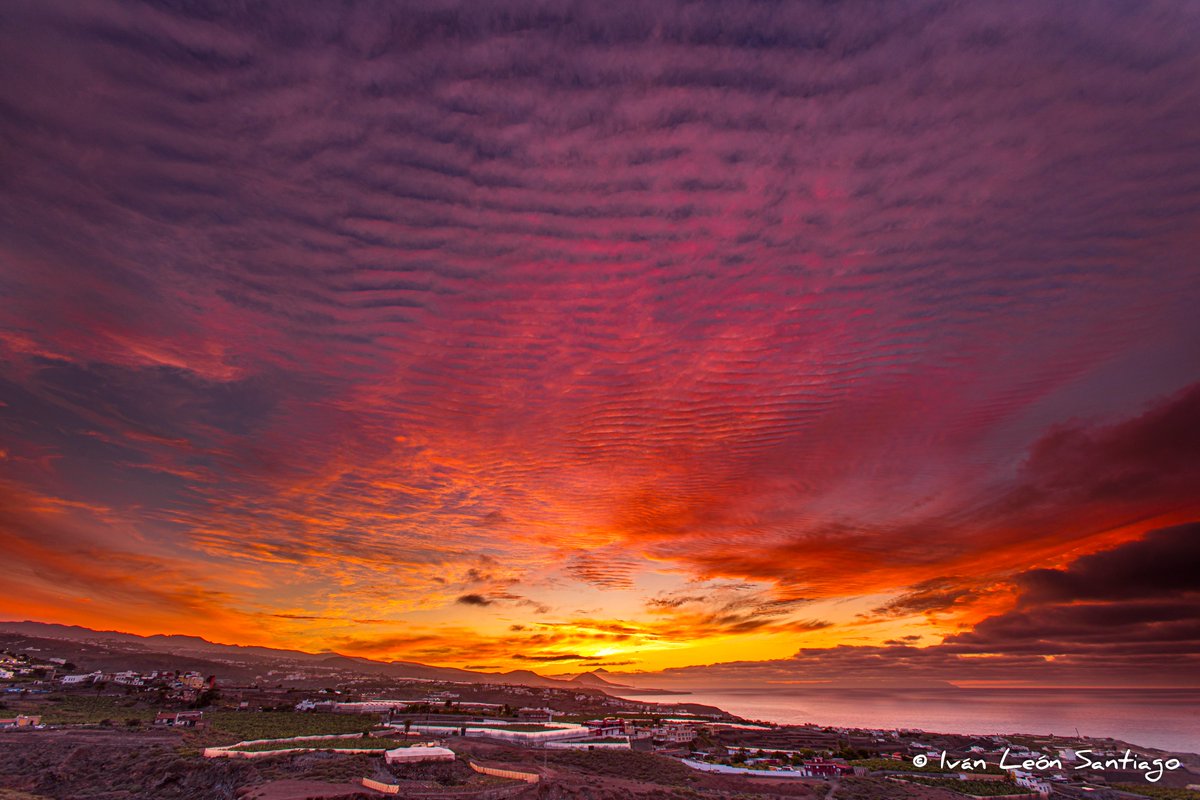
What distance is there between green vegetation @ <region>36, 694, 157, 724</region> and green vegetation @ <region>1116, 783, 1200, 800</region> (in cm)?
12070

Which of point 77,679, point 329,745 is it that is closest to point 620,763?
point 329,745

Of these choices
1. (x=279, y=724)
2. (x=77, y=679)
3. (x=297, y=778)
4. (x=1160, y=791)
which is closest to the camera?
(x=297, y=778)

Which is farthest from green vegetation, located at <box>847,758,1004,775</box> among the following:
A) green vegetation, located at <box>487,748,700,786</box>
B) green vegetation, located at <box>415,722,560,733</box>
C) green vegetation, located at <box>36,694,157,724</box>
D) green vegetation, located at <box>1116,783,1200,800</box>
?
green vegetation, located at <box>36,694,157,724</box>

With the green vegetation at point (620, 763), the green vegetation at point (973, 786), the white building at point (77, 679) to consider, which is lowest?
the green vegetation at point (973, 786)

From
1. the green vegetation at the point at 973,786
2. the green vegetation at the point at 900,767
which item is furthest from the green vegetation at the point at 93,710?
the green vegetation at the point at 973,786

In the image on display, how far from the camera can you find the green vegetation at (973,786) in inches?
2295

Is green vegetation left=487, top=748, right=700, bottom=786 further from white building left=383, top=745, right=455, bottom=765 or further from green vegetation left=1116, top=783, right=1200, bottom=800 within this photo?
green vegetation left=1116, top=783, right=1200, bottom=800

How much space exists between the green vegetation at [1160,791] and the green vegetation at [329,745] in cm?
8275

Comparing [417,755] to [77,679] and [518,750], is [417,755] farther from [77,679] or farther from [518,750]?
[77,679]

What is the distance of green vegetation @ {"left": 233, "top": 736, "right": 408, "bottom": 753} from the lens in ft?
185

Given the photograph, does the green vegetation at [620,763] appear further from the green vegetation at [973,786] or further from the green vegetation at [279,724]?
the green vegetation at [279,724]

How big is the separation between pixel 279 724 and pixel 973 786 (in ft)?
287

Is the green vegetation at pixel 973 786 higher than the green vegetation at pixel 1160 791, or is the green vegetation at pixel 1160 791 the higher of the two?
the green vegetation at pixel 973 786

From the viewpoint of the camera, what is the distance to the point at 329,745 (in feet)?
204
